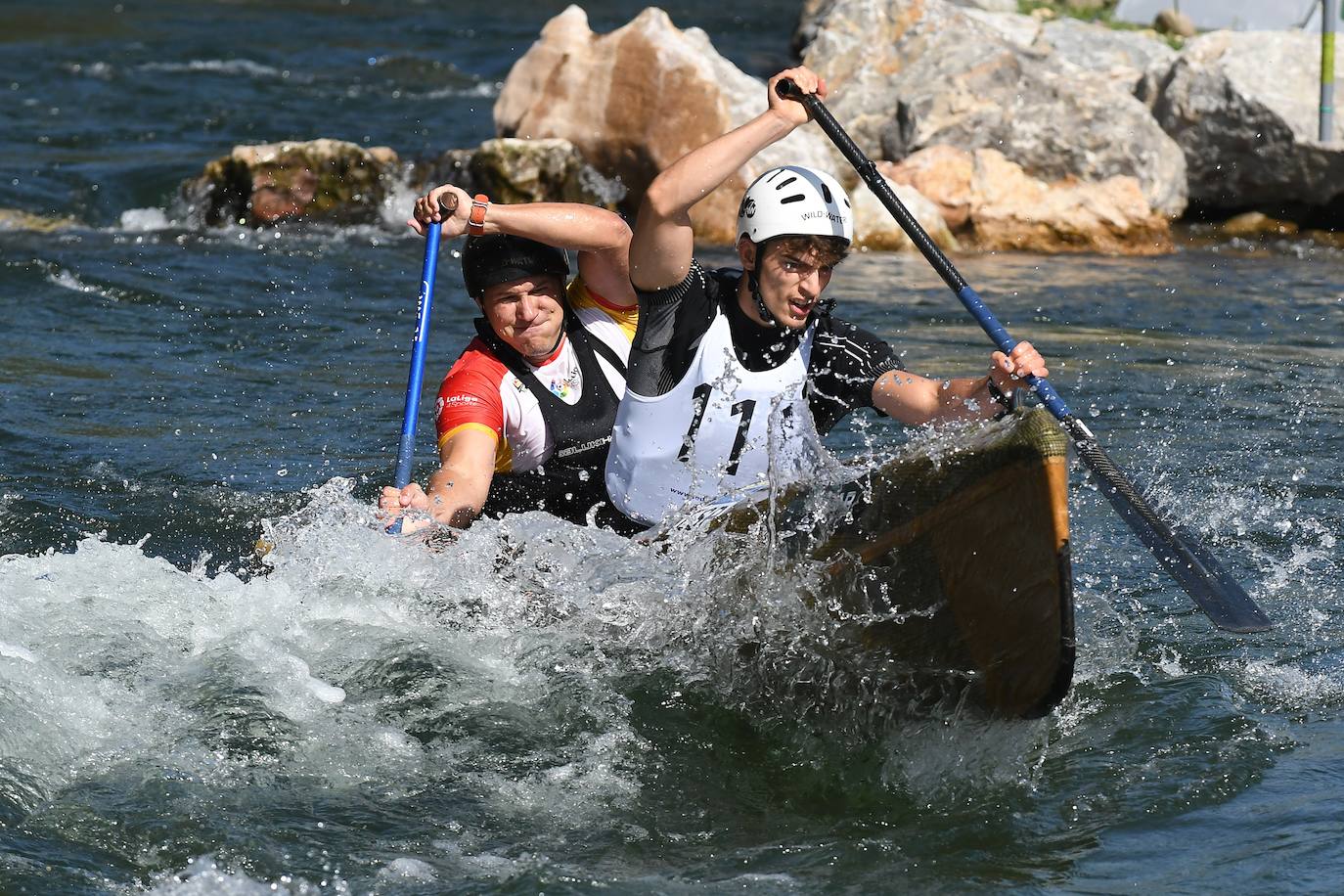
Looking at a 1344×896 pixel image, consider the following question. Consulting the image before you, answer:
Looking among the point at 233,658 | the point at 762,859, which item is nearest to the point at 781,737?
the point at 762,859

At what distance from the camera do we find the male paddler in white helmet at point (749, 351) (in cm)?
506

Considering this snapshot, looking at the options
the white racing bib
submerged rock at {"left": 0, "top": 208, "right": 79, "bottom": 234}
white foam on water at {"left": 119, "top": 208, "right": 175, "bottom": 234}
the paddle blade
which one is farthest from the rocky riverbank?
the paddle blade

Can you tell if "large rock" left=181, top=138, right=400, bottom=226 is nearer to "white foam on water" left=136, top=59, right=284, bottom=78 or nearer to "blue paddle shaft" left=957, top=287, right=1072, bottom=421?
"white foam on water" left=136, top=59, right=284, bottom=78

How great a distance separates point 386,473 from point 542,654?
2.73 meters

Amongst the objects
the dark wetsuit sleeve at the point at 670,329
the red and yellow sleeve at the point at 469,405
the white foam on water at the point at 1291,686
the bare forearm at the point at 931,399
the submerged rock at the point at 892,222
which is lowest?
the white foam on water at the point at 1291,686

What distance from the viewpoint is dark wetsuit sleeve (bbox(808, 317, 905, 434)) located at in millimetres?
5480

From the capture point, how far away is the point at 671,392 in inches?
208

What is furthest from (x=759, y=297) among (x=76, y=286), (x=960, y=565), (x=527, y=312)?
(x=76, y=286)

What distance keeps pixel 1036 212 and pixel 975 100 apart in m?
1.39

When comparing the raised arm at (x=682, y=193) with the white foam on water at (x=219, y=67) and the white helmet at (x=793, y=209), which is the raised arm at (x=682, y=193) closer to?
the white helmet at (x=793, y=209)

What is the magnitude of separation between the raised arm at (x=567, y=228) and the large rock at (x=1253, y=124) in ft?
31.4

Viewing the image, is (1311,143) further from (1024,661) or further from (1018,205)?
(1024,661)

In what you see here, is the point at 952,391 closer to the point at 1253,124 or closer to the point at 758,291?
the point at 758,291

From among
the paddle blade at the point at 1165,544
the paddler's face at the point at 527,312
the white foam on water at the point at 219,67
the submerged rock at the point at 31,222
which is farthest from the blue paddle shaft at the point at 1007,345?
the white foam on water at the point at 219,67
